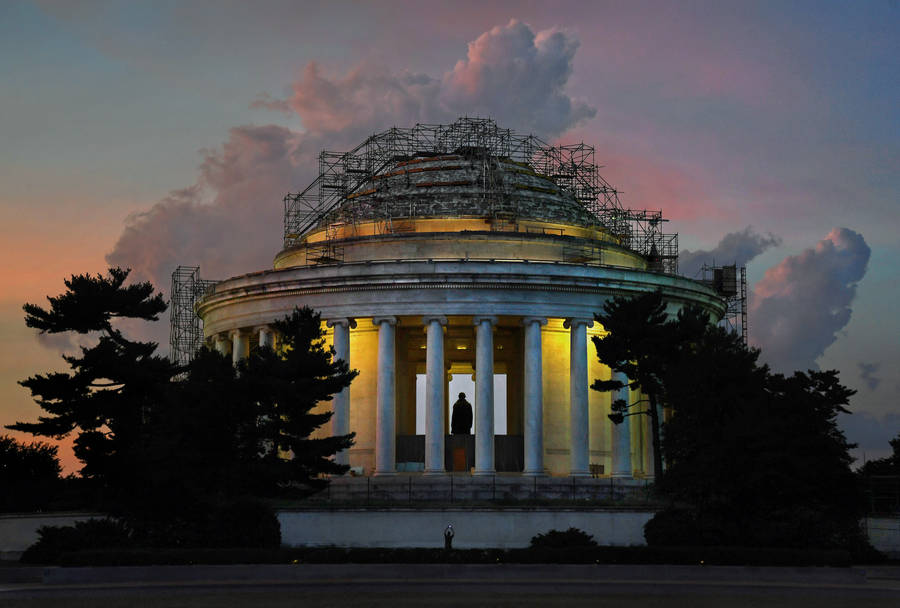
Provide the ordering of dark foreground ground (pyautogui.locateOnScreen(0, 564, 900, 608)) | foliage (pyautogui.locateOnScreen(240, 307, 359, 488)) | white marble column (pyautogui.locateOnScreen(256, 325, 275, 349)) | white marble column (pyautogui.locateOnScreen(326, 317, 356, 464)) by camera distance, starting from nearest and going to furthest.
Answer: dark foreground ground (pyautogui.locateOnScreen(0, 564, 900, 608)) → foliage (pyautogui.locateOnScreen(240, 307, 359, 488)) → white marble column (pyautogui.locateOnScreen(326, 317, 356, 464)) → white marble column (pyautogui.locateOnScreen(256, 325, 275, 349))

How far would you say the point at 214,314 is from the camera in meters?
83.6

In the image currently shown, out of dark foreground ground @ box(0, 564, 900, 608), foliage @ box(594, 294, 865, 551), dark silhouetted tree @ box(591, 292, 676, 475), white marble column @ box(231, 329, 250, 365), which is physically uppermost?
white marble column @ box(231, 329, 250, 365)

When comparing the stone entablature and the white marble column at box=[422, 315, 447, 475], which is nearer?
the white marble column at box=[422, 315, 447, 475]

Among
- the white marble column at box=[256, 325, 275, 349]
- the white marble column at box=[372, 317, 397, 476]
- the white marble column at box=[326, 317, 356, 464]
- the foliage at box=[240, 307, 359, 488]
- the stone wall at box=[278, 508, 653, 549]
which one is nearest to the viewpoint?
the foliage at box=[240, 307, 359, 488]

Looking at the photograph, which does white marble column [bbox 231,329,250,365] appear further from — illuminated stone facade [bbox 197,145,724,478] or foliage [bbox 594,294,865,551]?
foliage [bbox 594,294,865,551]

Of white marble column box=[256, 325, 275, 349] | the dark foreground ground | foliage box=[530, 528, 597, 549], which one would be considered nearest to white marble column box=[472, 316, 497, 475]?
white marble column box=[256, 325, 275, 349]

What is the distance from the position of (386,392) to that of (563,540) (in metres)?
22.7

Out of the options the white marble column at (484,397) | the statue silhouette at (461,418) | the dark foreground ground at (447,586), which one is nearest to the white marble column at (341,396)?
the white marble column at (484,397)

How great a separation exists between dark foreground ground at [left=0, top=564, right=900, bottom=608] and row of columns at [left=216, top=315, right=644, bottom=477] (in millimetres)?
23500

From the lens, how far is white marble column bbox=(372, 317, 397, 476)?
73250 mm

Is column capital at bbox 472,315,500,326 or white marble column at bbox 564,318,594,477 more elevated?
column capital at bbox 472,315,500,326

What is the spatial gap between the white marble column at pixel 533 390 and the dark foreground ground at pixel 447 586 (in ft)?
79.3

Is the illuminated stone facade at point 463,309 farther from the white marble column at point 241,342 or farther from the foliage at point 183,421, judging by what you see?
the foliage at point 183,421

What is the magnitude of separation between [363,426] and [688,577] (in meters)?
32.4
